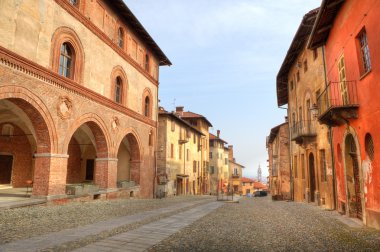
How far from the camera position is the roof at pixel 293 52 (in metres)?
15.3

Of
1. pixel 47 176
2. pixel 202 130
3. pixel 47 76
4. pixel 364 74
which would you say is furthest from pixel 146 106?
pixel 202 130

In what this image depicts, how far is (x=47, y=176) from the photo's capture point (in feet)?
38.7

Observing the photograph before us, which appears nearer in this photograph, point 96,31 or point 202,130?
point 96,31

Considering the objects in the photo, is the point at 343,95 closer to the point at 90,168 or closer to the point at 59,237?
the point at 59,237

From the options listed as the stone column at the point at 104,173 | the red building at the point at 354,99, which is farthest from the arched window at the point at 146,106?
the red building at the point at 354,99

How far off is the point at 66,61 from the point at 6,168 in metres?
8.31

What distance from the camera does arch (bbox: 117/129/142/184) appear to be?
20022 millimetres

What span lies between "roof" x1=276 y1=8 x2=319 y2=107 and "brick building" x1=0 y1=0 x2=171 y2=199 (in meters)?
9.88

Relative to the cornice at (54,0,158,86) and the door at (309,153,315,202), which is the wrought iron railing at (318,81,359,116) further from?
the cornice at (54,0,158,86)

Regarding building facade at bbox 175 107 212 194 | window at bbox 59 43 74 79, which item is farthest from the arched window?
building facade at bbox 175 107 212 194

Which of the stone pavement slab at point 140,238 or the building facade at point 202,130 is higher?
the building facade at point 202,130

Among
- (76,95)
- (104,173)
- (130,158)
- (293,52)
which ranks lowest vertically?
(104,173)

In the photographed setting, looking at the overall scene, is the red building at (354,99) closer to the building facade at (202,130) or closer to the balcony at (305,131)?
the balcony at (305,131)

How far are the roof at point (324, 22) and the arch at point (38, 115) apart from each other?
11.3 meters
